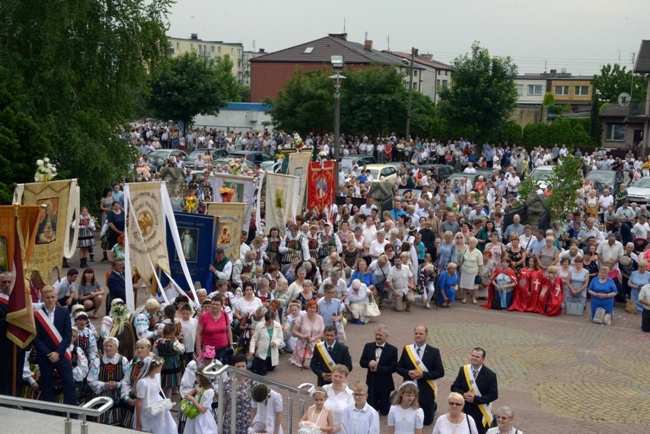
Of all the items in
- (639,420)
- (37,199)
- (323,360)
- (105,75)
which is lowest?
(639,420)

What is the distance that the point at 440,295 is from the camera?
62.9 feet

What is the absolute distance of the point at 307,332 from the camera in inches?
566

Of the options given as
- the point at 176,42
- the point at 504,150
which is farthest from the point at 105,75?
the point at 176,42

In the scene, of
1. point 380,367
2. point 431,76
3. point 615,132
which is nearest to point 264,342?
point 380,367

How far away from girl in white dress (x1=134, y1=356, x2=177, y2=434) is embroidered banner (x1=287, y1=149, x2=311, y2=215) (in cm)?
1168

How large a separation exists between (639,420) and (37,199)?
10.3 m

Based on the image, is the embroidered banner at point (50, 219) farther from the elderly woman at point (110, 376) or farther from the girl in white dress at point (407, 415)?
the girl in white dress at point (407, 415)

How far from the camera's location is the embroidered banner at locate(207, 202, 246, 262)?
56.9 feet

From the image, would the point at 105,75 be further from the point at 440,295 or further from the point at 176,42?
the point at 176,42

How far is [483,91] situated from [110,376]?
1588 inches

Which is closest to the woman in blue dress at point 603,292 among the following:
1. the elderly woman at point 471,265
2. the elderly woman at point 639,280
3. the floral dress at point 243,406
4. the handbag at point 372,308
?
the elderly woman at point 639,280

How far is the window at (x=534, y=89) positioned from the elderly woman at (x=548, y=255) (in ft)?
357

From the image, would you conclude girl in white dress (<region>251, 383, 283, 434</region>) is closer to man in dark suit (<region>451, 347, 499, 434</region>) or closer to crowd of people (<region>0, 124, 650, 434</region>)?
crowd of people (<region>0, 124, 650, 434</region>)

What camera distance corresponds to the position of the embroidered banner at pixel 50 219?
1408cm
